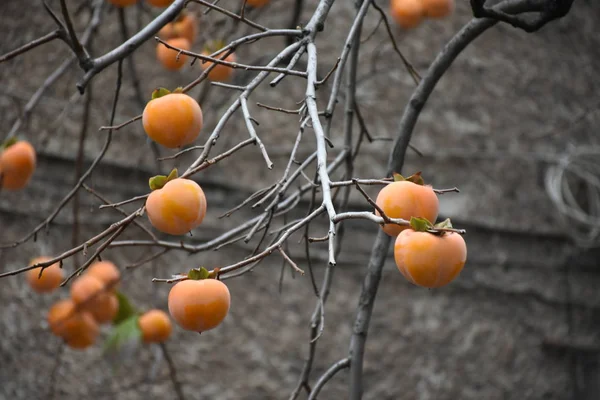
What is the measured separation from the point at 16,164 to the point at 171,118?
1.66ft

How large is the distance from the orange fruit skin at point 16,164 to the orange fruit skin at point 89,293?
0.22 m

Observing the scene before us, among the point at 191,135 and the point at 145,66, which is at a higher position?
the point at 145,66

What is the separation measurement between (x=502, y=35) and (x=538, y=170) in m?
0.36

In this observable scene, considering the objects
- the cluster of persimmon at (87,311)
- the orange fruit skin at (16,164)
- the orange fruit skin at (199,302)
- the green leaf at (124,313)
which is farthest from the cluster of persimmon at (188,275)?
the green leaf at (124,313)

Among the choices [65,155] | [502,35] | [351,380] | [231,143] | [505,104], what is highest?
[65,155]

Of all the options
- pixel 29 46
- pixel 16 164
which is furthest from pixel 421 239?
pixel 16 164

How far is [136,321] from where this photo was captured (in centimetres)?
133

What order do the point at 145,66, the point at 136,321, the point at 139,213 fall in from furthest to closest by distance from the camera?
the point at 145,66 → the point at 136,321 → the point at 139,213

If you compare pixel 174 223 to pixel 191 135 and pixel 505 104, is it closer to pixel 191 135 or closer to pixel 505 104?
pixel 191 135

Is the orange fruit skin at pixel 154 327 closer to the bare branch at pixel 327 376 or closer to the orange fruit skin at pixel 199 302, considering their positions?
the bare branch at pixel 327 376

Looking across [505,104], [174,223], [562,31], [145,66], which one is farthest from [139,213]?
[562,31]

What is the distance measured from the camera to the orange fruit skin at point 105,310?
4.23ft

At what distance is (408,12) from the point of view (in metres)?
1.28

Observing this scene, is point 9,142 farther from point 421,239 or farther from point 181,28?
point 421,239
